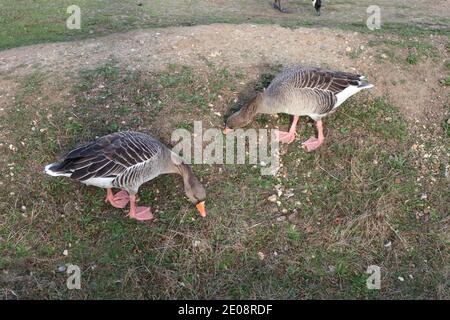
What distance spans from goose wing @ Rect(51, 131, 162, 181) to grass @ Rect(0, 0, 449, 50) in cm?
434

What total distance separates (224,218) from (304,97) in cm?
178

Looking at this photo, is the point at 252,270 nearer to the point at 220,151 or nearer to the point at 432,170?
the point at 220,151

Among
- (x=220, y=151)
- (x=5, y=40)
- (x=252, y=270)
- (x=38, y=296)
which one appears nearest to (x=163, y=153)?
(x=220, y=151)

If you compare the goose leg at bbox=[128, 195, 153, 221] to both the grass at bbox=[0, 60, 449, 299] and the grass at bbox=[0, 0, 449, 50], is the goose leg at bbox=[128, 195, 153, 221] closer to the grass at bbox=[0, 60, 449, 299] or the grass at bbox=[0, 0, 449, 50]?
the grass at bbox=[0, 60, 449, 299]

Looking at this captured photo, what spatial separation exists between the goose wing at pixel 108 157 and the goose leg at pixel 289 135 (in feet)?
5.43

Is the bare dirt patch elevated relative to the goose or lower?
lower

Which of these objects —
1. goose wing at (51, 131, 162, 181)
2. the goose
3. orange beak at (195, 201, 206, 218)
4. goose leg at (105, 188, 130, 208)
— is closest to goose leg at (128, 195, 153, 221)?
goose leg at (105, 188, 130, 208)

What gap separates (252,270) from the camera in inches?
172

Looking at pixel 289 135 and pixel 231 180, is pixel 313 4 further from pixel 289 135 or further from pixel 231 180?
pixel 231 180

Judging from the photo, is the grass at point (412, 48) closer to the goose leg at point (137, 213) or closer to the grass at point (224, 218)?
the grass at point (224, 218)

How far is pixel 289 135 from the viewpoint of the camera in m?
5.62

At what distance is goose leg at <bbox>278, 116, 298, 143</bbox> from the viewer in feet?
18.3

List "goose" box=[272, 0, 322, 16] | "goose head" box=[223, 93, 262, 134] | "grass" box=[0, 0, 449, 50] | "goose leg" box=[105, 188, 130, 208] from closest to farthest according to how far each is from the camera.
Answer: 1. "goose leg" box=[105, 188, 130, 208]
2. "goose head" box=[223, 93, 262, 134]
3. "grass" box=[0, 0, 449, 50]
4. "goose" box=[272, 0, 322, 16]

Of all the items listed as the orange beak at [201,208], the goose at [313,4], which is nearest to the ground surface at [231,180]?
the orange beak at [201,208]
